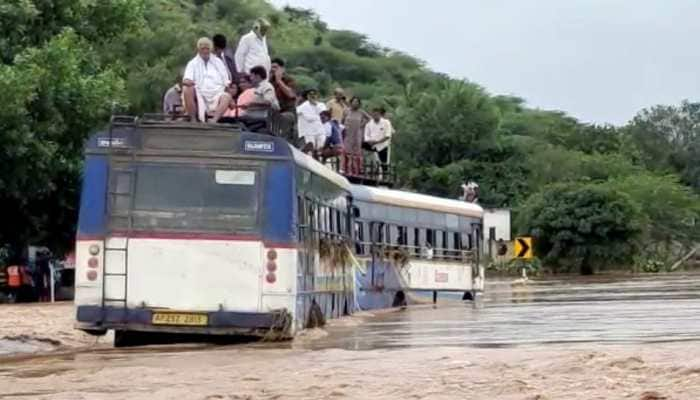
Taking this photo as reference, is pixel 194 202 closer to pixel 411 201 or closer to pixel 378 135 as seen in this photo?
pixel 378 135

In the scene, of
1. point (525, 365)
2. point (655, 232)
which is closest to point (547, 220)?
point (655, 232)

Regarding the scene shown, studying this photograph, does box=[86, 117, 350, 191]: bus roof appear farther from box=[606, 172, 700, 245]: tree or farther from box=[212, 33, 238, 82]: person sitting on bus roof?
box=[606, 172, 700, 245]: tree

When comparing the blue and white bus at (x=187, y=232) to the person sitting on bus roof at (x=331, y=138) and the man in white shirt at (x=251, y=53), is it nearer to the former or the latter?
the man in white shirt at (x=251, y=53)

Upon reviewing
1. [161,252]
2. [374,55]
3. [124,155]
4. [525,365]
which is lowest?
[525,365]

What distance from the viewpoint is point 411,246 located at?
2947 centimetres

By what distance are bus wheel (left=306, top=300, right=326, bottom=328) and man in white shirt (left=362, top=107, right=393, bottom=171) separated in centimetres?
970

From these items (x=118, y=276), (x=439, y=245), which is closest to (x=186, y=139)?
(x=118, y=276)

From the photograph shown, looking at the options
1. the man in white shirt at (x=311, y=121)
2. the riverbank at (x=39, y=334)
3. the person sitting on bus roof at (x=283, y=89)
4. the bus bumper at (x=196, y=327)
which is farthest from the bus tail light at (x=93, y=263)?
the man in white shirt at (x=311, y=121)

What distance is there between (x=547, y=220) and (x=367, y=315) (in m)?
45.1

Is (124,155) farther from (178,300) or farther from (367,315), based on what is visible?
(367,315)

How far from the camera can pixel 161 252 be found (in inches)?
642

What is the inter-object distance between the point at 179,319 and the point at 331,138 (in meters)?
8.79

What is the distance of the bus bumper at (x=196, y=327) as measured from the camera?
1627cm

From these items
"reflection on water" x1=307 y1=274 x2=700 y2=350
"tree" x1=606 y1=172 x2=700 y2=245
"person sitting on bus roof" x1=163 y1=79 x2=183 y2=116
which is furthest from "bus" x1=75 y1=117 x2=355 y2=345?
"tree" x1=606 y1=172 x2=700 y2=245
